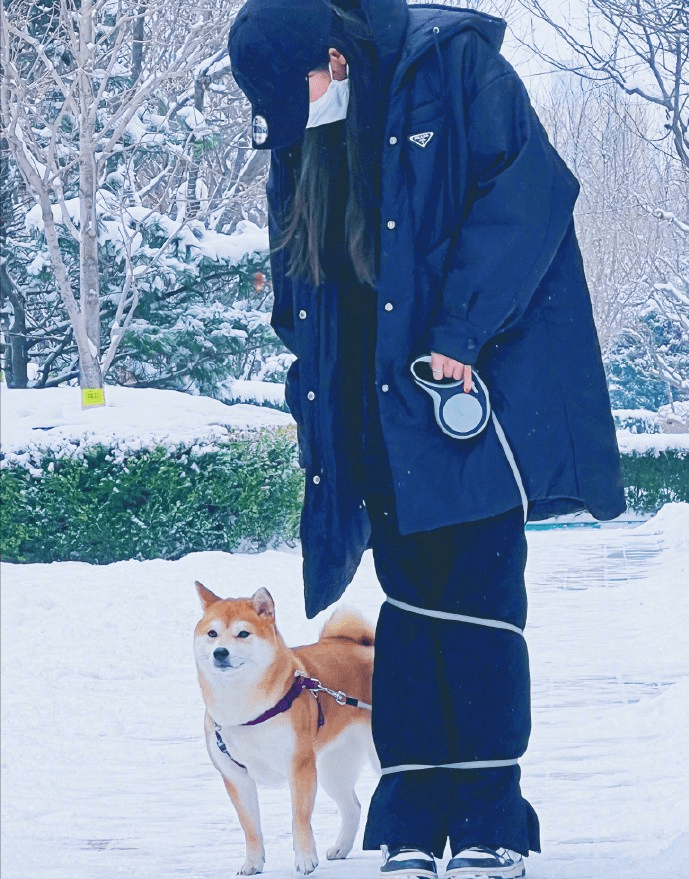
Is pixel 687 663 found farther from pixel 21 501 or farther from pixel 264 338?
pixel 264 338

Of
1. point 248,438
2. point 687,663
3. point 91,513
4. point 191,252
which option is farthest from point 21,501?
point 687,663

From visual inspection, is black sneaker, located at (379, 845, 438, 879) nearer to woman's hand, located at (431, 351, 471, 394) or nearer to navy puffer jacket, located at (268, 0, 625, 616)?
navy puffer jacket, located at (268, 0, 625, 616)

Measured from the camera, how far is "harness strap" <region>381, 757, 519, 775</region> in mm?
2010

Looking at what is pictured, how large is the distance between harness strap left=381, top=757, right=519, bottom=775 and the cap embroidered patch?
1.17 metres

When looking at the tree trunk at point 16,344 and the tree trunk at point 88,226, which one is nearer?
the tree trunk at point 88,226

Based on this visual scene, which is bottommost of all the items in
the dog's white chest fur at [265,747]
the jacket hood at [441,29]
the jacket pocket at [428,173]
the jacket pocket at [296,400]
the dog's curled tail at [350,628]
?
the dog's white chest fur at [265,747]

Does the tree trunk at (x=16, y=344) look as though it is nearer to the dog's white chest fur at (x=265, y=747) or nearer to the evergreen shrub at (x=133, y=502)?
the evergreen shrub at (x=133, y=502)

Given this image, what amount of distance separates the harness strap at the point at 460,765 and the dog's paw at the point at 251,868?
0.35 metres

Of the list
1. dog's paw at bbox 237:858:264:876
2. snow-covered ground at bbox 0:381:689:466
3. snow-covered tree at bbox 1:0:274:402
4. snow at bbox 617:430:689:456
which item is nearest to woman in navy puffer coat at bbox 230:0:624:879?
dog's paw at bbox 237:858:264:876

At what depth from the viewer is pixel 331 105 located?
2.10 m

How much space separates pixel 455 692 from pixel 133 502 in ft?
14.6

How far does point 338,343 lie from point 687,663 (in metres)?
2.32

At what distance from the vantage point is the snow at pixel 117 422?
20.4 feet

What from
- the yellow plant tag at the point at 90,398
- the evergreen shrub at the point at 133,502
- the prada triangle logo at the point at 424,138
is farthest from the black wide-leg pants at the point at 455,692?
the yellow plant tag at the point at 90,398
